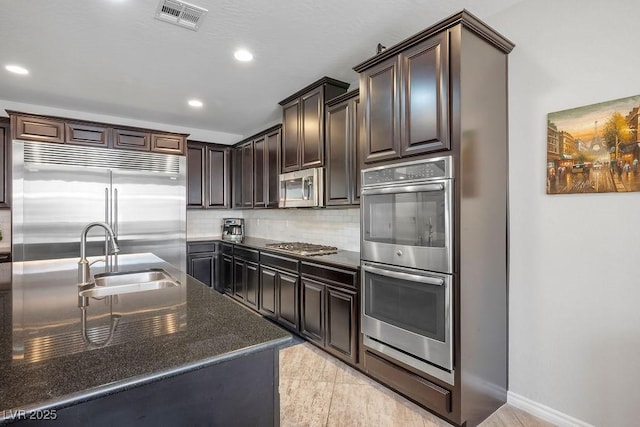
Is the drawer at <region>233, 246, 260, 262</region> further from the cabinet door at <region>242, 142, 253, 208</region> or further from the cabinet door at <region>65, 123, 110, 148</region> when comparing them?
the cabinet door at <region>65, 123, 110, 148</region>

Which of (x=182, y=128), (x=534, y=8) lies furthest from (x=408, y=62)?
(x=182, y=128)

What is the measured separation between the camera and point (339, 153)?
3.09m

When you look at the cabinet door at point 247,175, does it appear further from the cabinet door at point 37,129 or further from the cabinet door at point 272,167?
the cabinet door at point 37,129

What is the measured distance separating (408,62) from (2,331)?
7.69 ft

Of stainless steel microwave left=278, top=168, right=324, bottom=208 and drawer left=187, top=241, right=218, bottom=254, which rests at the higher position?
stainless steel microwave left=278, top=168, right=324, bottom=208

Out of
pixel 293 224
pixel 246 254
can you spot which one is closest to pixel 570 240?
pixel 293 224

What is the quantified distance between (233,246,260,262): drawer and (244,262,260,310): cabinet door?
0.07 m

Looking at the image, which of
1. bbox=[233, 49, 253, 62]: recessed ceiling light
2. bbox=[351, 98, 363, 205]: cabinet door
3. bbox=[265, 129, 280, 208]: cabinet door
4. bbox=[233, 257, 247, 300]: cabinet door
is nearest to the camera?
bbox=[233, 49, 253, 62]: recessed ceiling light

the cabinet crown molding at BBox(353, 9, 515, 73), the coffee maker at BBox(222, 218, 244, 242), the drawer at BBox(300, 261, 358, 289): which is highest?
the cabinet crown molding at BBox(353, 9, 515, 73)

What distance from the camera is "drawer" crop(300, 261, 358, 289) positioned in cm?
261

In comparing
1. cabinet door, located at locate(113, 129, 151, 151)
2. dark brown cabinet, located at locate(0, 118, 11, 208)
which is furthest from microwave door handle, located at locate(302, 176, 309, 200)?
dark brown cabinet, located at locate(0, 118, 11, 208)

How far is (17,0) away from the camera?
211 cm

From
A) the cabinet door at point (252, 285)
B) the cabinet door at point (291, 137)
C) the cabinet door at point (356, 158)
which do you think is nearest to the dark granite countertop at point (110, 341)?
the cabinet door at point (356, 158)

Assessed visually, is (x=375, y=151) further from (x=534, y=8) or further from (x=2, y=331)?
(x=2, y=331)
